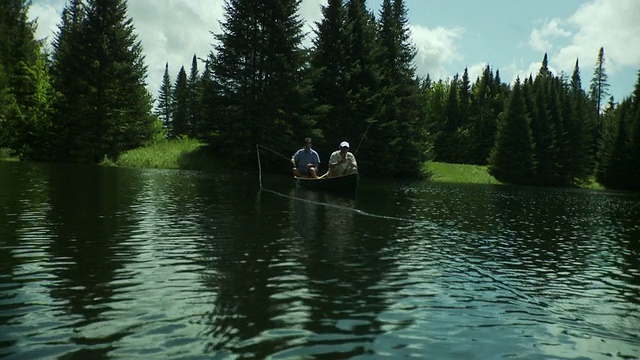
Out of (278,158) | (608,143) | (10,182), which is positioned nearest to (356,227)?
(10,182)

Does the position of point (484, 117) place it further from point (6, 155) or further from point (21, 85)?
point (6, 155)

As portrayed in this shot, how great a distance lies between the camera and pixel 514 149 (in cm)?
6544

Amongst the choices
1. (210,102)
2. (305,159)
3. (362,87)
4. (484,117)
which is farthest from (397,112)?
(484,117)

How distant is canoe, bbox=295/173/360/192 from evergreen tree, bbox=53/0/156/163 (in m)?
25.6

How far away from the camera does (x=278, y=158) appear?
38812 mm

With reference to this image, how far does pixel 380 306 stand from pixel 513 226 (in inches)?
413

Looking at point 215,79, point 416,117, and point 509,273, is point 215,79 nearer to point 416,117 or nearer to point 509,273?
point 416,117

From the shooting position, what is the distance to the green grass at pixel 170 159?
38.7m

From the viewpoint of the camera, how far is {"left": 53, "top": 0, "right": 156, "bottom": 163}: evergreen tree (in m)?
41.9

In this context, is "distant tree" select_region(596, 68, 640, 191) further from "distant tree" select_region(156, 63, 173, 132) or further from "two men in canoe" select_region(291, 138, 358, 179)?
"distant tree" select_region(156, 63, 173, 132)

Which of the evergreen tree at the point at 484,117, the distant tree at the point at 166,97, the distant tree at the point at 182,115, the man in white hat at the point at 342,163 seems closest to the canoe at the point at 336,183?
the man in white hat at the point at 342,163

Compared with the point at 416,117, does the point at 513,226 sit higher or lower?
lower

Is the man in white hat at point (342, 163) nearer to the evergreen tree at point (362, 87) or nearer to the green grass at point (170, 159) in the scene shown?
the green grass at point (170, 159)

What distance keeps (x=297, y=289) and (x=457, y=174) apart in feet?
178
